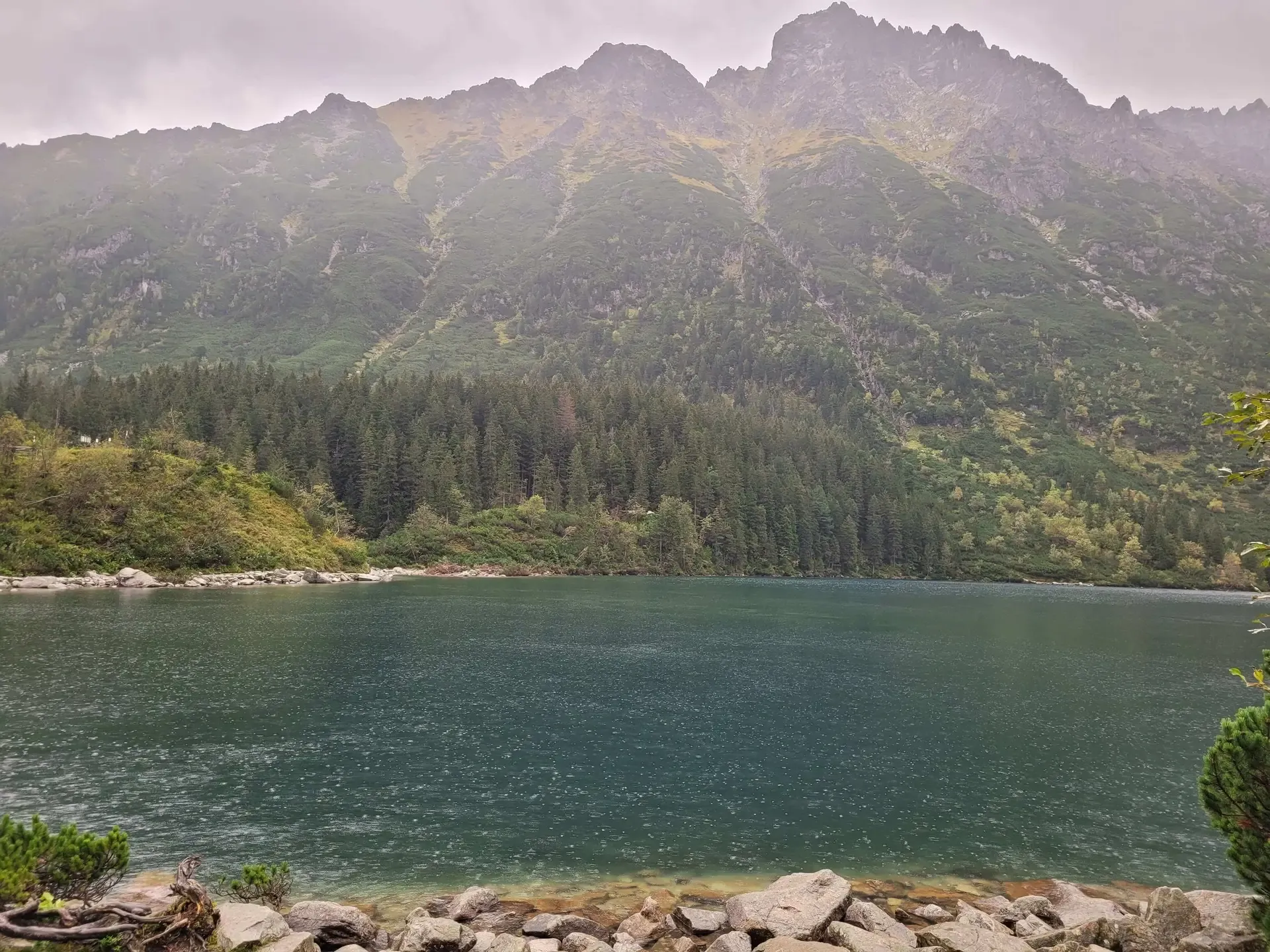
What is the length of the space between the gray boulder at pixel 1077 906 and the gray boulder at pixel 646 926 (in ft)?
34.9

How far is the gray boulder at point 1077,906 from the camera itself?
18.7 meters

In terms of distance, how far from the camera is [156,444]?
108m

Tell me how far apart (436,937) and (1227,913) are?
17.5m

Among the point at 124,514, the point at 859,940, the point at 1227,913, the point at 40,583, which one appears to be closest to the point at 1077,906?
the point at 1227,913

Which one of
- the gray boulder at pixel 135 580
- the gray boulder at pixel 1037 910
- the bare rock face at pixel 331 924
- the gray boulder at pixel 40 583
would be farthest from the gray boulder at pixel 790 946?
the gray boulder at pixel 135 580

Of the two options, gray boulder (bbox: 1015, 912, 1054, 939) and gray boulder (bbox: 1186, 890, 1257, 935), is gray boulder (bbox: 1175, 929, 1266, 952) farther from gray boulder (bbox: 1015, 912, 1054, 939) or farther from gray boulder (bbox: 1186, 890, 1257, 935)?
gray boulder (bbox: 1015, 912, 1054, 939)

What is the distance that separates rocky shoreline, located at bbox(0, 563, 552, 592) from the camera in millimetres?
81375

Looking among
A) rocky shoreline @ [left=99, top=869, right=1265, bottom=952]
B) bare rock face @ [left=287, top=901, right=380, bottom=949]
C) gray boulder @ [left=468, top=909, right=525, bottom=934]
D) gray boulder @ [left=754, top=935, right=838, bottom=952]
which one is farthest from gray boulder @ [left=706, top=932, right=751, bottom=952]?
bare rock face @ [left=287, top=901, right=380, bottom=949]

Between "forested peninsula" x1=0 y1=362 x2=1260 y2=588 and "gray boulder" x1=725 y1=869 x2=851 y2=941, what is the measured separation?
97517 mm

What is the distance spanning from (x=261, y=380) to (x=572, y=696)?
521ft

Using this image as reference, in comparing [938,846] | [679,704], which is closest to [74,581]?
[679,704]

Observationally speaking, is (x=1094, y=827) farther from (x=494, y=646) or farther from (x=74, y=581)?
(x=74, y=581)

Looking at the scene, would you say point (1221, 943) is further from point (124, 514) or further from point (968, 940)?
point (124, 514)

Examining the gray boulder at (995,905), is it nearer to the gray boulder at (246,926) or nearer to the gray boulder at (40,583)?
the gray boulder at (246,926)
